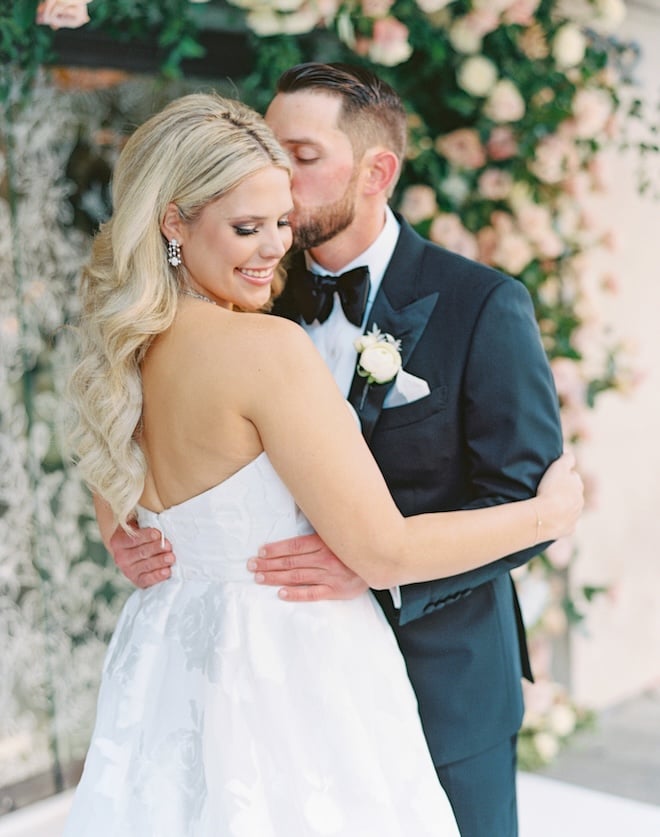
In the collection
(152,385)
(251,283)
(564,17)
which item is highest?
(564,17)

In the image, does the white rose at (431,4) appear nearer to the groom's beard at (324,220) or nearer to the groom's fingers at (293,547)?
the groom's beard at (324,220)

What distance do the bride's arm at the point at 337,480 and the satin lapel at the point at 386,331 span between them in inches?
11.8

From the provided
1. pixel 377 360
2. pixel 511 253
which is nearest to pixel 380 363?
pixel 377 360

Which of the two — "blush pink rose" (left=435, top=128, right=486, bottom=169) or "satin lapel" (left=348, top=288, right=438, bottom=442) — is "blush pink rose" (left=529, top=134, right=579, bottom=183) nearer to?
"blush pink rose" (left=435, top=128, right=486, bottom=169)

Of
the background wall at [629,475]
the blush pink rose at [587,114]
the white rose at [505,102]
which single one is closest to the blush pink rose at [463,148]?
the white rose at [505,102]

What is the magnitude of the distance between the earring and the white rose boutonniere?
412 mm

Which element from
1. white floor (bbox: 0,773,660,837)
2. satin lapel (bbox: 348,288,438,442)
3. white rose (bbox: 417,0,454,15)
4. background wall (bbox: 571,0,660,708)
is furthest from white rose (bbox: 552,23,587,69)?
white floor (bbox: 0,773,660,837)

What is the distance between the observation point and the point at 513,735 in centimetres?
238

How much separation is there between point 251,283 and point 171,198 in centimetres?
20

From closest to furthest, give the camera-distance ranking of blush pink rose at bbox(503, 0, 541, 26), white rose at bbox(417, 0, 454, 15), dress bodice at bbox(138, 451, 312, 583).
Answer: dress bodice at bbox(138, 451, 312, 583)
white rose at bbox(417, 0, 454, 15)
blush pink rose at bbox(503, 0, 541, 26)

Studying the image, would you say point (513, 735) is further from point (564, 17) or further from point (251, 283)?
point (564, 17)

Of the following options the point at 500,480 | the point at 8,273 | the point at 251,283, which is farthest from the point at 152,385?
the point at 8,273

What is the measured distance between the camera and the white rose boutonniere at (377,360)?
210 centimetres

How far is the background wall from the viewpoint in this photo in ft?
15.6
